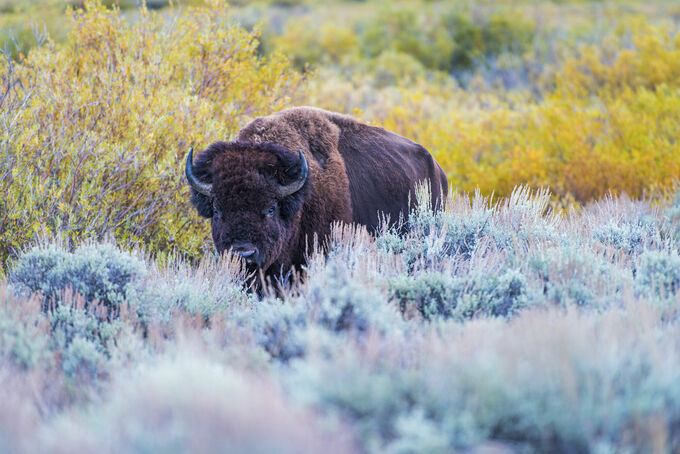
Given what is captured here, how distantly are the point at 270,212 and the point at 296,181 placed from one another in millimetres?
344

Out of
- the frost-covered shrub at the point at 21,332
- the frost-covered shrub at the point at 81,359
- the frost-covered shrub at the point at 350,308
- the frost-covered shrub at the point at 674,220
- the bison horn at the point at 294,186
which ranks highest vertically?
the bison horn at the point at 294,186

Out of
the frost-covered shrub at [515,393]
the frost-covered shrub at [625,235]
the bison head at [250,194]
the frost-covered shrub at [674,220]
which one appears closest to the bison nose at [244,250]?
the bison head at [250,194]

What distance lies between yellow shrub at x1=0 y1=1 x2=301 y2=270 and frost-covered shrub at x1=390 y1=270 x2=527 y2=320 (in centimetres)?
299

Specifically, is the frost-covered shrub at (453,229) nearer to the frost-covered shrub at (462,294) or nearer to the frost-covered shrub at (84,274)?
the frost-covered shrub at (462,294)

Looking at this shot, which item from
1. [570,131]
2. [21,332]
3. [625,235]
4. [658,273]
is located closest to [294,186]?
[21,332]

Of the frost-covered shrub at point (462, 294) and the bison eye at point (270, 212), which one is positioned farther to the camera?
the bison eye at point (270, 212)

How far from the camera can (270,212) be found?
552 centimetres

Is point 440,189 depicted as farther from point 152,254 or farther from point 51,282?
point 51,282

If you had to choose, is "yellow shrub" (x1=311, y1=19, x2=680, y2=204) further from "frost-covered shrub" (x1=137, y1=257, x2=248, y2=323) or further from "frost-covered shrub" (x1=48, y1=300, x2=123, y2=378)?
"frost-covered shrub" (x1=48, y1=300, x2=123, y2=378)

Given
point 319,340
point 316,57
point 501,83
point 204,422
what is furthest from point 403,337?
point 316,57

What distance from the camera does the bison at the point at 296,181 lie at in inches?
213

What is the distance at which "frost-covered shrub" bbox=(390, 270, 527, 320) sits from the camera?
178 inches

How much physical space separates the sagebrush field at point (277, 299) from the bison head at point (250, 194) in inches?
11.1

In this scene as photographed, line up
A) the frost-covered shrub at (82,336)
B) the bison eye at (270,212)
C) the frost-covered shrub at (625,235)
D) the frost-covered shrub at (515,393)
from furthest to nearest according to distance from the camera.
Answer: the frost-covered shrub at (625,235) → the bison eye at (270,212) → the frost-covered shrub at (82,336) → the frost-covered shrub at (515,393)
